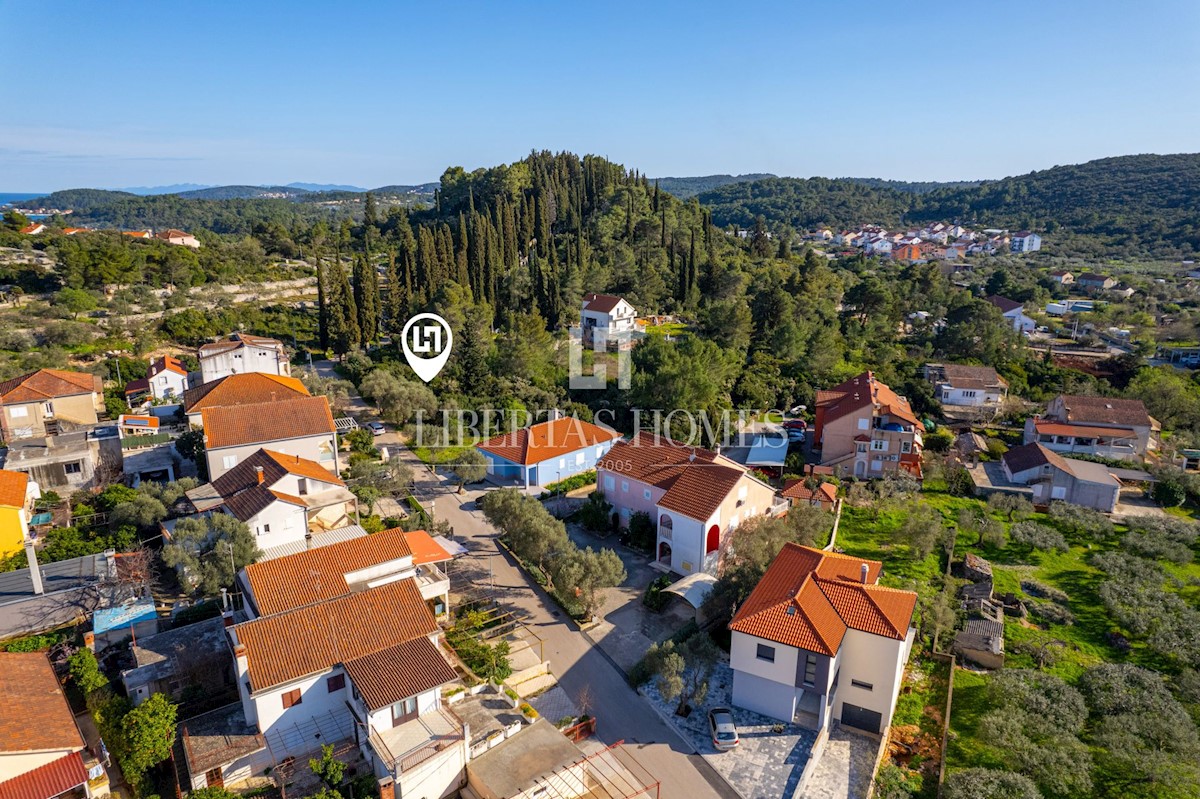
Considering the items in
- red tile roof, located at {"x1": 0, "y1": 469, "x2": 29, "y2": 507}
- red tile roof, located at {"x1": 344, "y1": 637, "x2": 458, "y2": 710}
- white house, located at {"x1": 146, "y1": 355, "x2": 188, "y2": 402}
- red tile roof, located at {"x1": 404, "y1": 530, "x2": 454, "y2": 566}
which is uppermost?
white house, located at {"x1": 146, "y1": 355, "x2": 188, "y2": 402}

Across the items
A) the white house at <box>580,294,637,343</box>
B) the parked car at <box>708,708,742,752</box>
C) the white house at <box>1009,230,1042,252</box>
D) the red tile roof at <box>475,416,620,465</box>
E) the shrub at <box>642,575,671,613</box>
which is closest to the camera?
the parked car at <box>708,708,742,752</box>

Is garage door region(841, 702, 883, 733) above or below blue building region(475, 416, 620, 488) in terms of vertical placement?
below

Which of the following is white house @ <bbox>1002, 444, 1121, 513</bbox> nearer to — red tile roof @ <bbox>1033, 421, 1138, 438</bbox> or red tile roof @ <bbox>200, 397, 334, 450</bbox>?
red tile roof @ <bbox>1033, 421, 1138, 438</bbox>

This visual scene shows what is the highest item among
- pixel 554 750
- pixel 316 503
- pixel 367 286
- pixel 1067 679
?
pixel 367 286

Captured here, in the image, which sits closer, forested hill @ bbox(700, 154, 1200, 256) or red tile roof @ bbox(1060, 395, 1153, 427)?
red tile roof @ bbox(1060, 395, 1153, 427)

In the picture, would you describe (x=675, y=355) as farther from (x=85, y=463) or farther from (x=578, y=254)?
(x=85, y=463)

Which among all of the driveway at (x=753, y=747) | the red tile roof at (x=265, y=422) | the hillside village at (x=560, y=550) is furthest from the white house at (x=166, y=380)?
the driveway at (x=753, y=747)

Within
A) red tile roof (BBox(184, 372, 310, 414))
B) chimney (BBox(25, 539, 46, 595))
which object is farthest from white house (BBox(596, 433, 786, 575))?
chimney (BBox(25, 539, 46, 595))

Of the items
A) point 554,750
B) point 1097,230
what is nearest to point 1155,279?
point 1097,230
